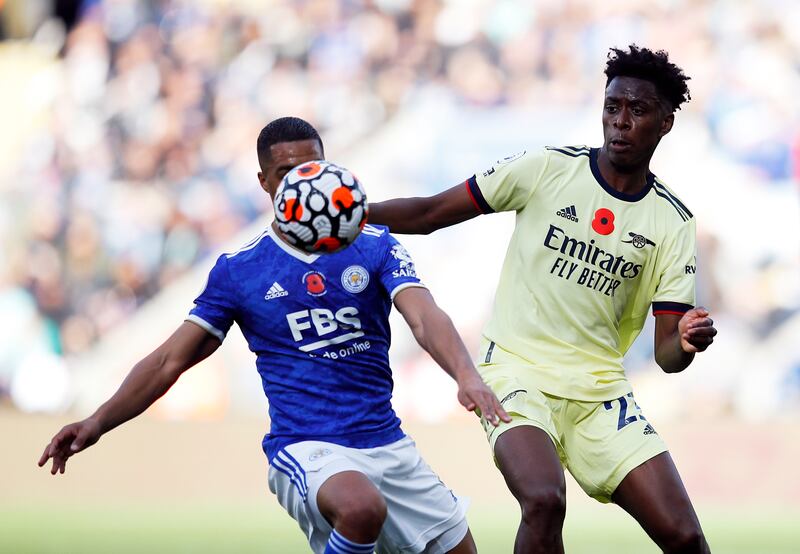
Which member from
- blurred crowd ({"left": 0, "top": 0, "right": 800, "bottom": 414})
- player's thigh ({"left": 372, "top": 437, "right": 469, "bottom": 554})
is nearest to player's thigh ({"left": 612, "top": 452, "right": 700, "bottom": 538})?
player's thigh ({"left": 372, "top": 437, "right": 469, "bottom": 554})

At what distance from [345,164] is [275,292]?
9448mm

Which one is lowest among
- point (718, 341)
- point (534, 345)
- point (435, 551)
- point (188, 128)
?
point (435, 551)

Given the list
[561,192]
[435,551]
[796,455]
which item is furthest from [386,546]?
[796,455]

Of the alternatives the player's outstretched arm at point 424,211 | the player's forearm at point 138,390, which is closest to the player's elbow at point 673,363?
the player's outstretched arm at point 424,211

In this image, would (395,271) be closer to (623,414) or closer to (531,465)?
(531,465)

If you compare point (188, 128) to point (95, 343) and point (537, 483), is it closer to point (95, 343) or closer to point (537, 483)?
point (95, 343)

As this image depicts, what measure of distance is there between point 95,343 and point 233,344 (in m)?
1.60

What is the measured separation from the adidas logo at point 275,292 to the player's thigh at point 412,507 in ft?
2.57

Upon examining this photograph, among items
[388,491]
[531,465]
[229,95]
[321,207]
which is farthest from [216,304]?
[229,95]

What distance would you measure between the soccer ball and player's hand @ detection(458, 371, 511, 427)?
2.59 feet

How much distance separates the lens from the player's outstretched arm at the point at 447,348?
4871mm

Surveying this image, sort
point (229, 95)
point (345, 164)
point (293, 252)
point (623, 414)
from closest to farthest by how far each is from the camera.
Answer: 1. point (293, 252)
2. point (623, 414)
3. point (345, 164)
4. point (229, 95)

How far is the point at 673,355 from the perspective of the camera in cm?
613

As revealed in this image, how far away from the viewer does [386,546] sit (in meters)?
Result: 5.75
